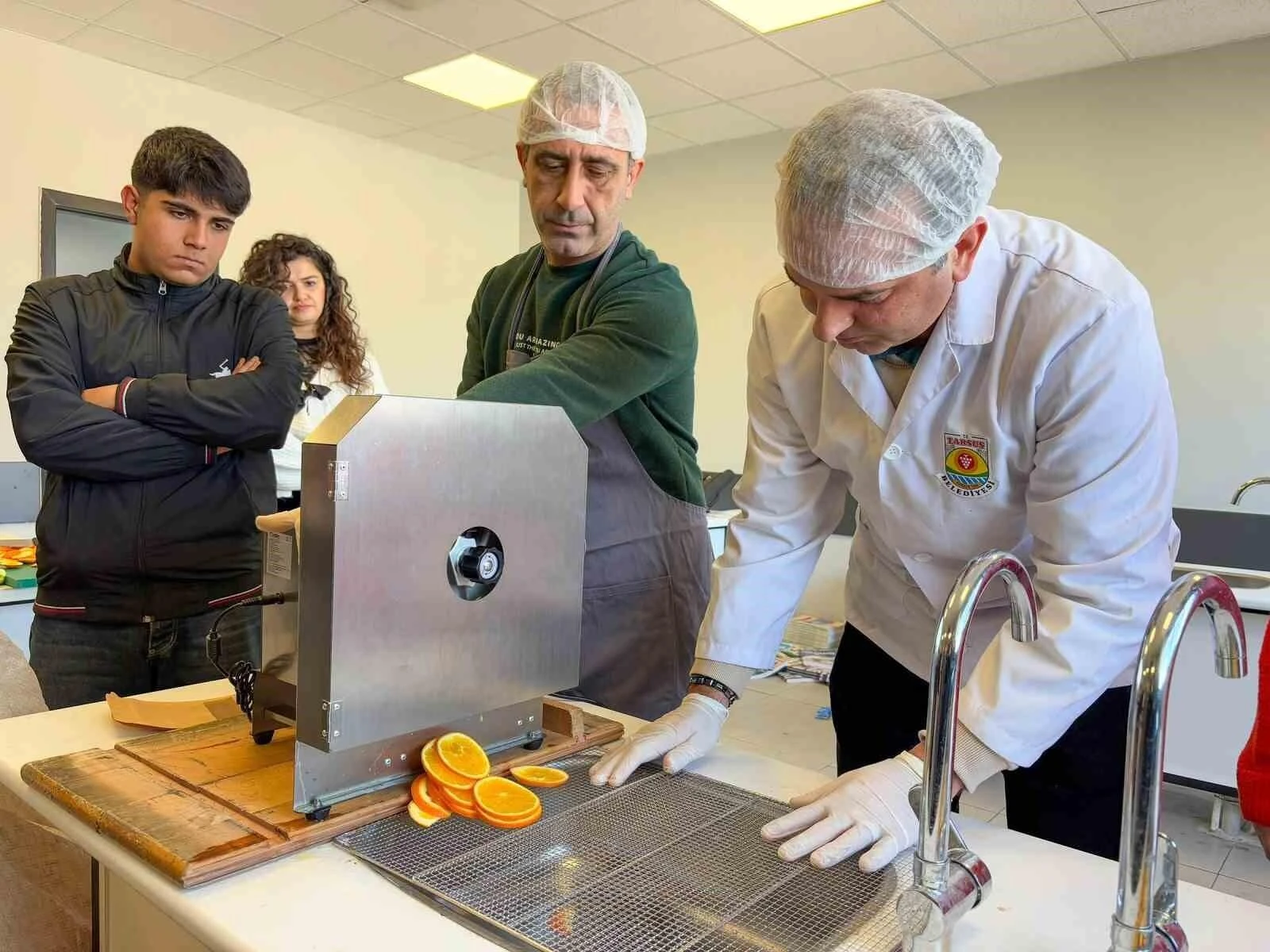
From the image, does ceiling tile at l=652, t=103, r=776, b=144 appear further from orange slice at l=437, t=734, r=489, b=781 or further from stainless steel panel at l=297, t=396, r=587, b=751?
orange slice at l=437, t=734, r=489, b=781

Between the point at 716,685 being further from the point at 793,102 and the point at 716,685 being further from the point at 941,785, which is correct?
the point at 793,102

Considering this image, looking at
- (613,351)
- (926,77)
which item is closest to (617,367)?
(613,351)

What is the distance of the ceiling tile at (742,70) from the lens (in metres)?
3.89

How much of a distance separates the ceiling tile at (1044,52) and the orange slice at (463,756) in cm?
364

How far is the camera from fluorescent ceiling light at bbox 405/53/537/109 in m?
4.10

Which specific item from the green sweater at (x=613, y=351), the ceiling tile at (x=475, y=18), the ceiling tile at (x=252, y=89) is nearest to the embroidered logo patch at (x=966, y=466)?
the green sweater at (x=613, y=351)

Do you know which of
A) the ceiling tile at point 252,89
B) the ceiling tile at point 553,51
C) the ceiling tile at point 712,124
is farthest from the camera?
the ceiling tile at point 712,124

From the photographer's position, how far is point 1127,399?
94 centimetres

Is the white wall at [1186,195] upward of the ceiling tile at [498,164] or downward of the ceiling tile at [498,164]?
downward

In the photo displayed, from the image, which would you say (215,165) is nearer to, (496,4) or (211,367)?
(211,367)

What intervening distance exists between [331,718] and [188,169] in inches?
42.8

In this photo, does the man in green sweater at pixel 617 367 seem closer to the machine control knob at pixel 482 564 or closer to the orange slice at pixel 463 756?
the machine control knob at pixel 482 564

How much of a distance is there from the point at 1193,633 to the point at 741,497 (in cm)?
205

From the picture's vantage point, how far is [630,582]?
4.73 feet
